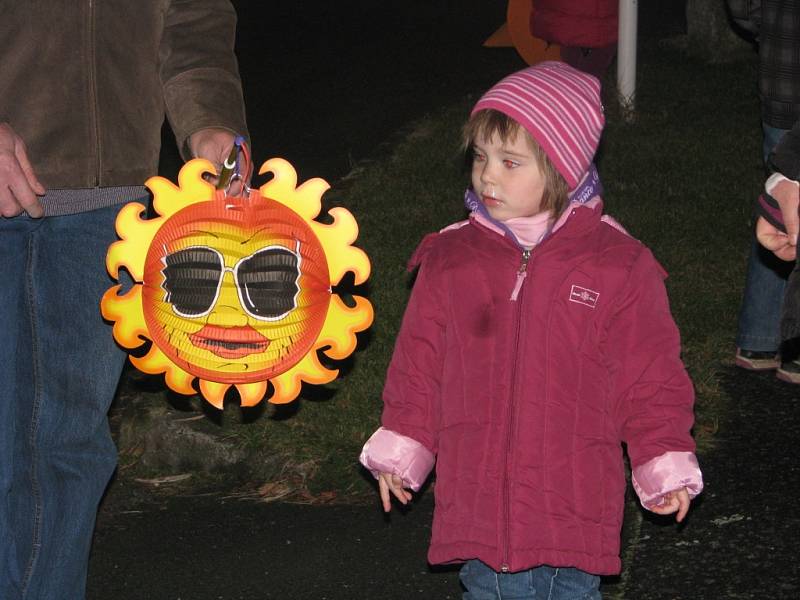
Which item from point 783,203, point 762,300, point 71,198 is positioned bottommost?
point 762,300

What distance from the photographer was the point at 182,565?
4281 mm

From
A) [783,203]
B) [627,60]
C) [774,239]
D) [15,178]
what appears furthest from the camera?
[627,60]

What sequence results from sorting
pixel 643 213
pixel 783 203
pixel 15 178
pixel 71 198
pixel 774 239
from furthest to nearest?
pixel 643 213
pixel 71 198
pixel 15 178
pixel 774 239
pixel 783 203

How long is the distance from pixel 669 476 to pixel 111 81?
5.12 ft

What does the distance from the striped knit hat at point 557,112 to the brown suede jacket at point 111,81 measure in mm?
671

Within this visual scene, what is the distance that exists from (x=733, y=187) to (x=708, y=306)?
192 centimetres

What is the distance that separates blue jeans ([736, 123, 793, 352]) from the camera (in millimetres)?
5090

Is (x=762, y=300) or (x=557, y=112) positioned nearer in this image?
(x=557, y=112)

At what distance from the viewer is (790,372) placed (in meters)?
5.23

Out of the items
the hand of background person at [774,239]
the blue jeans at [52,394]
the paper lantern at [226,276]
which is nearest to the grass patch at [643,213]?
the blue jeans at [52,394]

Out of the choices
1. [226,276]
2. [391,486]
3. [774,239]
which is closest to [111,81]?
[226,276]

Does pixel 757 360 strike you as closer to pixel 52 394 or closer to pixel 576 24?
pixel 576 24

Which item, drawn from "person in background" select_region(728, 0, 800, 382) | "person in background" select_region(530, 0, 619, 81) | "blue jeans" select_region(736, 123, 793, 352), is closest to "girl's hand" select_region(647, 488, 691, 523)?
"person in background" select_region(728, 0, 800, 382)

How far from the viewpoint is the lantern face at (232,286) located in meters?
3.02
